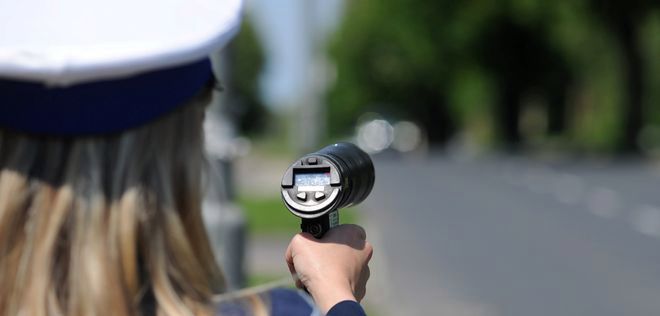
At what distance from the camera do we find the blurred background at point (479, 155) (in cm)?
1052

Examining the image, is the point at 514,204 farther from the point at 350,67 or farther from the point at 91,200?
the point at 350,67

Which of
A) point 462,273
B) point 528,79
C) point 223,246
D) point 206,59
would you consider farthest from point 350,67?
point 206,59

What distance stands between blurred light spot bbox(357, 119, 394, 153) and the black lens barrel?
49.2m

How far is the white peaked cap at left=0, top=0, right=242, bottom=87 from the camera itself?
1541 millimetres

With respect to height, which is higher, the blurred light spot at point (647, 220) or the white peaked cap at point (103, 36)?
the white peaked cap at point (103, 36)

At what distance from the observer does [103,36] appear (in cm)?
156

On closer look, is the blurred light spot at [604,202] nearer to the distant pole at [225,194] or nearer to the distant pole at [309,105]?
the distant pole at [309,105]

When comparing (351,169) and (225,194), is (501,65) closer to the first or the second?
(225,194)

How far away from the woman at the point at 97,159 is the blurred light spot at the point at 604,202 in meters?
18.0

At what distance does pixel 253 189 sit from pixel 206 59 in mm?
26221

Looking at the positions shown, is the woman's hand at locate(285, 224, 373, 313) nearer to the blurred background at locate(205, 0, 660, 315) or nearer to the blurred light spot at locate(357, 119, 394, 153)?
the blurred background at locate(205, 0, 660, 315)

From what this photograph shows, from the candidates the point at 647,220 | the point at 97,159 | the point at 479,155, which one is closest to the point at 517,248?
the point at 647,220

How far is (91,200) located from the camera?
161 centimetres

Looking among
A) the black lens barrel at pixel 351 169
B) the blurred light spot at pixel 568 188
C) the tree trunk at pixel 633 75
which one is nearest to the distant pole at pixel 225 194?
the black lens barrel at pixel 351 169
